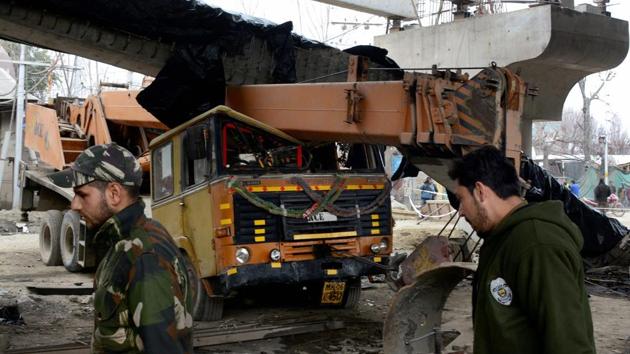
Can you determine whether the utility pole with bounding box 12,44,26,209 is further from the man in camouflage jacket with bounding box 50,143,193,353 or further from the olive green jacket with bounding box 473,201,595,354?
the olive green jacket with bounding box 473,201,595,354

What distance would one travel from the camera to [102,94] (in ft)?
43.1

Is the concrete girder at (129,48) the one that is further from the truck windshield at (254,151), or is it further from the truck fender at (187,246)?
the truck fender at (187,246)

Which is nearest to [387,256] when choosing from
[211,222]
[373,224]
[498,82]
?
[373,224]

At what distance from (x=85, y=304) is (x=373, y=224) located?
4.20 meters

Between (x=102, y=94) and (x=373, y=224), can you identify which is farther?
(x=102, y=94)

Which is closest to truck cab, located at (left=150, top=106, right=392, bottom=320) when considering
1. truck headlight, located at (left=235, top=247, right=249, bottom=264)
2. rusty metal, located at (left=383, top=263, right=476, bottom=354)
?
truck headlight, located at (left=235, top=247, right=249, bottom=264)

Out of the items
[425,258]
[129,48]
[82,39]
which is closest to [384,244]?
[425,258]

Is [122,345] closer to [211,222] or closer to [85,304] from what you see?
[211,222]

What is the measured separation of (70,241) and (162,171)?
433 cm

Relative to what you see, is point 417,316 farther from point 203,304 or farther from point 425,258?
point 203,304

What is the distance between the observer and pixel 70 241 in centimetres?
1284

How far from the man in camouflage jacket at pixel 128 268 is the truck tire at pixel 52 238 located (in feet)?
35.6

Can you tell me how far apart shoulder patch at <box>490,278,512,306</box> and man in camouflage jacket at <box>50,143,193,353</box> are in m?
1.15

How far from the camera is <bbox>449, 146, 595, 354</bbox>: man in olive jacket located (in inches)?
92.1
